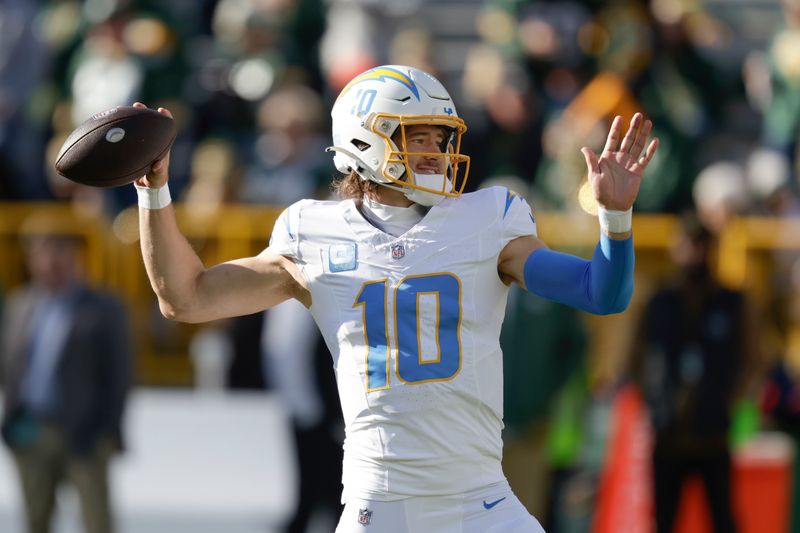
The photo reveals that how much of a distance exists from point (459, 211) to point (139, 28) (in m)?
7.13

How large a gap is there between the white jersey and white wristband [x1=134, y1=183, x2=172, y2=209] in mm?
424

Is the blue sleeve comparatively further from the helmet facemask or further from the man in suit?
the man in suit

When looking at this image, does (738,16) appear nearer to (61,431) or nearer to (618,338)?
(618,338)

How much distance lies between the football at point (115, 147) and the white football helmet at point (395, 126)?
1.69ft

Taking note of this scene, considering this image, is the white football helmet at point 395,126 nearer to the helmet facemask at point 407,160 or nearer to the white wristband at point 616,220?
the helmet facemask at point 407,160

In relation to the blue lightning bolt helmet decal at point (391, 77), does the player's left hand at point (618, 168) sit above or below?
below

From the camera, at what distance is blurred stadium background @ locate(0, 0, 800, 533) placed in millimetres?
9000

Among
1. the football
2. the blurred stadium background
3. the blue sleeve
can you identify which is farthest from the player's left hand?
the blurred stadium background

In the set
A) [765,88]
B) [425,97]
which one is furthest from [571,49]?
[425,97]

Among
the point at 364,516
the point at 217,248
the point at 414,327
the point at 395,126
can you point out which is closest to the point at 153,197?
the point at 395,126

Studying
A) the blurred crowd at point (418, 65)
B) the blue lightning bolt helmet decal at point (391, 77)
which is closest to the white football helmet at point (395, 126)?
the blue lightning bolt helmet decal at point (391, 77)

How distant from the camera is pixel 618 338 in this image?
9.33 m

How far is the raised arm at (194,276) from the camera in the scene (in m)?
4.45

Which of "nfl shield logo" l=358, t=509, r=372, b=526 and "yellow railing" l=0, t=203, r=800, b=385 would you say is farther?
"yellow railing" l=0, t=203, r=800, b=385
